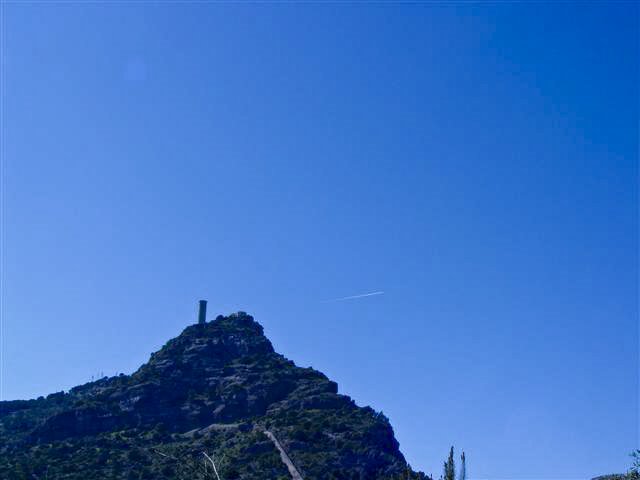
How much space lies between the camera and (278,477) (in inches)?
3039

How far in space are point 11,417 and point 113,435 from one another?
26.4m

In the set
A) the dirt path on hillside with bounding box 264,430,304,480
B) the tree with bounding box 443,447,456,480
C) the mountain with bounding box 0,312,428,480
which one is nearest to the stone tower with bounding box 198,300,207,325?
the mountain with bounding box 0,312,428,480

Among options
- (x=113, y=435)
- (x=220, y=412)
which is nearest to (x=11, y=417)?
(x=113, y=435)

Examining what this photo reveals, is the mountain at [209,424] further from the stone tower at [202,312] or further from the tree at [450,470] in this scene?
the tree at [450,470]

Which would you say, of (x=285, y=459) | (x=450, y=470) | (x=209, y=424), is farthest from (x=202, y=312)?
(x=450, y=470)

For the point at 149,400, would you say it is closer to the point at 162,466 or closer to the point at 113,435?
the point at 113,435

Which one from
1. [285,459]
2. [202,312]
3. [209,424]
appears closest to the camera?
[285,459]

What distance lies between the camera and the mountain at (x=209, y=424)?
3216 inches

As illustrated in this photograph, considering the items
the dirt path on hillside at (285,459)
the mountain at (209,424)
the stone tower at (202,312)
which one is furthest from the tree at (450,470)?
the stone tower at (202,312)

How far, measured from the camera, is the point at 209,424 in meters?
101

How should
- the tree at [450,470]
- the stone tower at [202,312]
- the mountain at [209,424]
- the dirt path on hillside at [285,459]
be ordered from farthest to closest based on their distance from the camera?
the stone tower at [202,312] → the mountain at [209,424] → the dirt path on hillside at [285,459] → the tree at [450,470]

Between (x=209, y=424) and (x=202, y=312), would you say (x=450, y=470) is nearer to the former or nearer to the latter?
(x=209, y=424)

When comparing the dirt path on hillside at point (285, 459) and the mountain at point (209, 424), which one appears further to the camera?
the mountain at point (209, 424)

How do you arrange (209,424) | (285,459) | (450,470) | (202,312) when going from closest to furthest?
1. (450,470)
2. (285,459)
3. (209,424)
4. (202,312)
